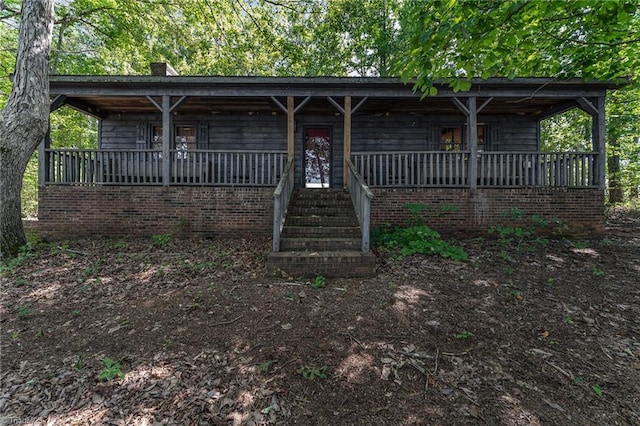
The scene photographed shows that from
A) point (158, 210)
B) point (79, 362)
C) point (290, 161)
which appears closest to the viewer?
point (79, 362)

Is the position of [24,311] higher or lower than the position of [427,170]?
lower

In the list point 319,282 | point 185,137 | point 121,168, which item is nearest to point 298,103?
point 185,137

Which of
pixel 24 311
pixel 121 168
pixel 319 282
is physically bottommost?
pixel 24 311

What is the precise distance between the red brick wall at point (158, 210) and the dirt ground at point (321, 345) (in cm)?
225

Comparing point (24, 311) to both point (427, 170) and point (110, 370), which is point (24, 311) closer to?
point (110, 370)

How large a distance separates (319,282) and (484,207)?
5357 mm

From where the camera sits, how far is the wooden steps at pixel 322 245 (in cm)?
480

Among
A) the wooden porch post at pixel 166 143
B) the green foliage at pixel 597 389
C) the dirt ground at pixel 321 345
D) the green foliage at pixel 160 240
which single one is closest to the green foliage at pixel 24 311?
the dirt ground at pixel 321 345

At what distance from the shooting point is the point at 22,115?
5.85m

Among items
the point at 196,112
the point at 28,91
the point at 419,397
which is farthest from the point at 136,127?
the point at 419,397

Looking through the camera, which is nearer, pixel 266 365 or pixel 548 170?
pixel 266 365

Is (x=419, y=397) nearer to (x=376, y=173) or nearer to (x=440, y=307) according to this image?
(x=440, y=307)

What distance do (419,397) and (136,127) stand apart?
11.3 metres

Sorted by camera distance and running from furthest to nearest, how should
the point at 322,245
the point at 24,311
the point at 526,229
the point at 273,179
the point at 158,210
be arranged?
the point at 273,179, the point at 158,210, the point at 526,229, the point at 322,245, the point at 24,311
